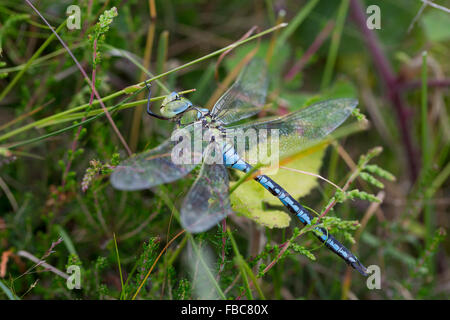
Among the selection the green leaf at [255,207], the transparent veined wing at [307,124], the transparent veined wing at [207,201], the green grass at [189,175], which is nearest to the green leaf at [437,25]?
the green grass at [189,175]

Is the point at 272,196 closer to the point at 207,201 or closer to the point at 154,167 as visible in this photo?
the point at 207,201

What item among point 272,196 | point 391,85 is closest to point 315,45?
point 391,85

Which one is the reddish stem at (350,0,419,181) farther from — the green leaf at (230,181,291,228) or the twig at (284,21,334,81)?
the green leaf at (230,181,291,228)

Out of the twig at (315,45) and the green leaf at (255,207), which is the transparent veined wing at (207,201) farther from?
the twig at (315,45)

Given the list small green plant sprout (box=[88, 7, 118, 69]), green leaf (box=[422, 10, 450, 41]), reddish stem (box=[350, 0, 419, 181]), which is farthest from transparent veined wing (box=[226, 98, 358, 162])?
green leaf (box=[422, 10, 450, 41])

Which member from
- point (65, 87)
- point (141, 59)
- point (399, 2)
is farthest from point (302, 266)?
point (399, 2)
